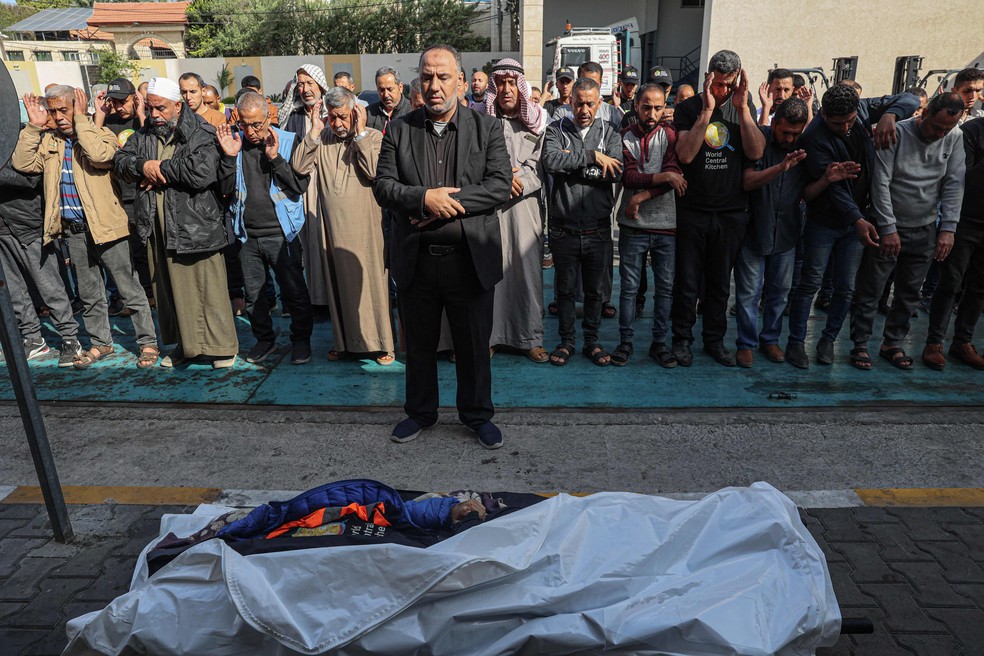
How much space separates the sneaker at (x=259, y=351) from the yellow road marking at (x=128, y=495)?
1.93 metres

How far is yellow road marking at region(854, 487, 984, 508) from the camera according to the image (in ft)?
11.7

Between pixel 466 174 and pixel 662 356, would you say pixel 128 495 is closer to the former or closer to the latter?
pixel 466 174

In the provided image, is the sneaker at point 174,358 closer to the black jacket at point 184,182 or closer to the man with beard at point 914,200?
the black jacket at point 184,182

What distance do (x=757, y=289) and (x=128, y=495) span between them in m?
4.55

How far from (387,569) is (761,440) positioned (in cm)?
270

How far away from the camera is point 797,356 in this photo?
5453mm

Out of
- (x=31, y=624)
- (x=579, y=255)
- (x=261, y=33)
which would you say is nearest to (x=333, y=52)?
(x=261, y=33)

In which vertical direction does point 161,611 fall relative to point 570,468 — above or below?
above

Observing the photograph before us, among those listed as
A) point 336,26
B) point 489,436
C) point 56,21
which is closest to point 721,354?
point 489,436

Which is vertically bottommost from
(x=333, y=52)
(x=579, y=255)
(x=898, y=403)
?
(x=898, y=403)

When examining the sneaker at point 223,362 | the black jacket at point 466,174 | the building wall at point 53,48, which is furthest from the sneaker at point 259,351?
the building wall at point 53,48

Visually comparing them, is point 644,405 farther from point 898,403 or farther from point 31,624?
point 31,624

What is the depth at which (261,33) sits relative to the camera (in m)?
36.7

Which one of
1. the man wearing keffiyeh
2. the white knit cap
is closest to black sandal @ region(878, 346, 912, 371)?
the man wearing keffiyeh
